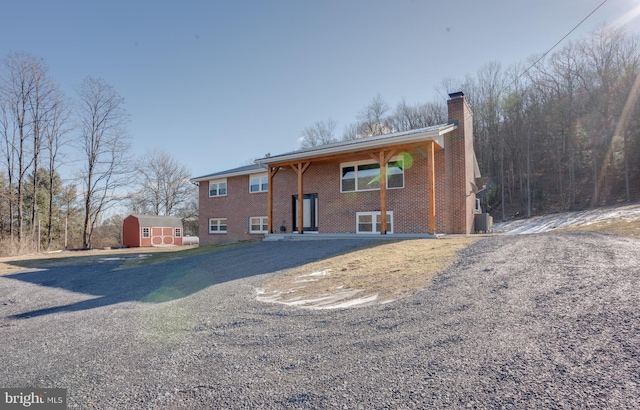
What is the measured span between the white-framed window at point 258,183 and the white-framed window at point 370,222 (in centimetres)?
644

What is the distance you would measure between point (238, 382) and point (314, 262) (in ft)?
18.2

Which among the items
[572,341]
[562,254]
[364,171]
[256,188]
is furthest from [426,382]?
[256,188]

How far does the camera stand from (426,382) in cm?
234

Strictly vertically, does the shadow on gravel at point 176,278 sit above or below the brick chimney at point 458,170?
below

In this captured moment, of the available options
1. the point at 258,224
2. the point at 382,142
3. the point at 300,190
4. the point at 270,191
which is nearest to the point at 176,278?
the point at 300,190

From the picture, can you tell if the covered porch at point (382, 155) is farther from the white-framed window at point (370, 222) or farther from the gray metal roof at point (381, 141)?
the white-framed window at point (370, 222)

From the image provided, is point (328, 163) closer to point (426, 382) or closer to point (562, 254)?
point (562, 254)

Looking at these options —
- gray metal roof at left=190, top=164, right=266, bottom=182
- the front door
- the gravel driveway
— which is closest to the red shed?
gray metal roof at left=190, top=164, right=266, bottom=182

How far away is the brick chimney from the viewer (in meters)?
13.0

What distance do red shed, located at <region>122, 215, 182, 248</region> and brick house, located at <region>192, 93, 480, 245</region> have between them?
22762mm

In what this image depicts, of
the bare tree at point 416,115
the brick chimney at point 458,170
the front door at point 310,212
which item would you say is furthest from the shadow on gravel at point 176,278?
the bare tree at point 416,115

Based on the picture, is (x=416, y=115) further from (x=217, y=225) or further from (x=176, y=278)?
(x=176, y=278)

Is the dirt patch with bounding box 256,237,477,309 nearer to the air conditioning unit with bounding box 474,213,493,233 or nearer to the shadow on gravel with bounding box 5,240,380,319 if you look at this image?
the shadow on gravel with bounding box 5,240,380,319

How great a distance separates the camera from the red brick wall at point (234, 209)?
18094 millimetres
